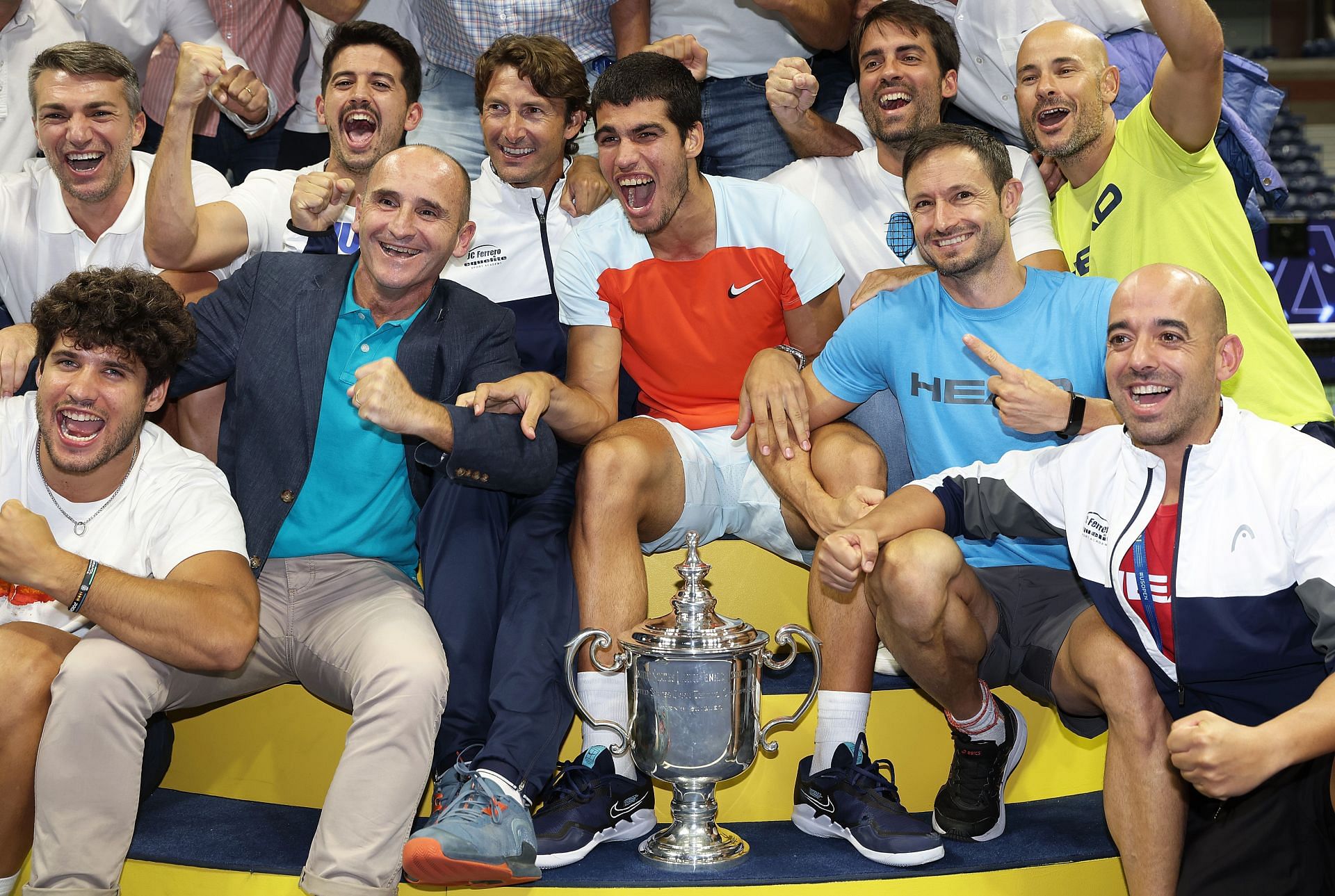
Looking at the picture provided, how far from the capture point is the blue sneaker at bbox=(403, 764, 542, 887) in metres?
2.29

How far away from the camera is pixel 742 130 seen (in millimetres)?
4168

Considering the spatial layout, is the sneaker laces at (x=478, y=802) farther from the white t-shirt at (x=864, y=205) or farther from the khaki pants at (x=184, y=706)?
the white t-shirt at (x=864, y=205)

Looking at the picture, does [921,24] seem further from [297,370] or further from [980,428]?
[297,370]

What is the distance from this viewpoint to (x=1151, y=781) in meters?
2.34

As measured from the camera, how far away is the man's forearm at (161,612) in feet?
7.77

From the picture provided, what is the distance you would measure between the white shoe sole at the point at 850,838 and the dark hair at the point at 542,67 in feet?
6.83

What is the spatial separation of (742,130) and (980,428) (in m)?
1.70

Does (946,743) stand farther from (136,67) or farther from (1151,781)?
(136,67)

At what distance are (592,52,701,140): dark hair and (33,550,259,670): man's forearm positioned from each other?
163 cm

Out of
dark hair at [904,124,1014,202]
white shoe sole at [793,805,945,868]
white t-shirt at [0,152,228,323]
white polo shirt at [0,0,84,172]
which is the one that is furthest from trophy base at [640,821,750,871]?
white polo shirt at [0,0,84,172]

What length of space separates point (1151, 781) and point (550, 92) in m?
2.41

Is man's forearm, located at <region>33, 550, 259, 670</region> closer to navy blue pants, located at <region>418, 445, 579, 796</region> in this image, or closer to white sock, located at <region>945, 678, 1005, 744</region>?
navy blue pants, located at <region>418, 445, 579, 796</region>

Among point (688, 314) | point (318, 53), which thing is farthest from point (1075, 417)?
point (318, 53)

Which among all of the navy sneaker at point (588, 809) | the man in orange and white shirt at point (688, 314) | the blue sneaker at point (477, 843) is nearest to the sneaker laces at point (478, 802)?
the blue sneaker at point (477, 843)
